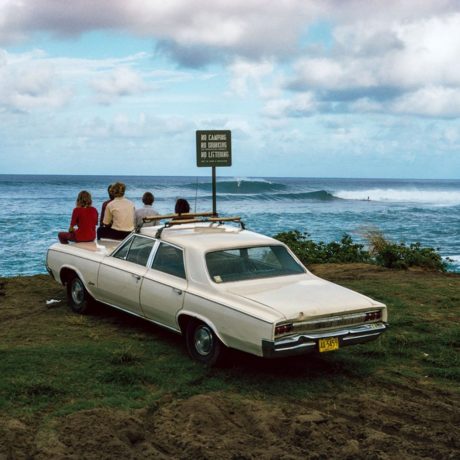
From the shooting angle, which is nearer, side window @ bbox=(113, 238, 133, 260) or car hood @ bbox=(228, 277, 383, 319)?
car hood @ bbox=(228, 277, 383, 319)

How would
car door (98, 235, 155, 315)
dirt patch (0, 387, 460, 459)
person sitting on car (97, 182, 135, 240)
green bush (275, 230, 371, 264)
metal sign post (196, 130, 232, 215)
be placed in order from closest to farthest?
1. dirt patch (0, 387, 460, 459)
2. car door (98, 235, 155, 315)
3. person sitting on car (97, 182, 135, 240)
4. metal sign post (196, 130, 232, 215)
5. green bush (275, 230, 371, 264)

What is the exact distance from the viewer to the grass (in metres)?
6.20

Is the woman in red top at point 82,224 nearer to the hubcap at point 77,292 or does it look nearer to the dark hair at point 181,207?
the hubcap at point 77,292

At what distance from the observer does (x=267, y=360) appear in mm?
7426

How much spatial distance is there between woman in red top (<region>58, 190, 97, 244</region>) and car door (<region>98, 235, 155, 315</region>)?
6.30ft

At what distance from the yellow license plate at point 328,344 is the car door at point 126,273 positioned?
2488 millimetres

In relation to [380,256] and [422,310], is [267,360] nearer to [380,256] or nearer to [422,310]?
[422,310]

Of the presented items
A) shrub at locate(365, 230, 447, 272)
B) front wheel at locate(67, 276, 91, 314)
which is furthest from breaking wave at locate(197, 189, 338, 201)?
front wheel at locate(67, 276, 91, 314)

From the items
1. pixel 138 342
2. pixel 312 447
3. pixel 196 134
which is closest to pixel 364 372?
pixel 312 447

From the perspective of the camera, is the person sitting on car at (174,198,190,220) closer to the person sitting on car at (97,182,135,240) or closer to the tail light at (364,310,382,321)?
the person sitting on car at (97,182,135,240)

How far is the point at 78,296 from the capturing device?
9.45m

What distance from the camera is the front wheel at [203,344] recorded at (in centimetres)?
692

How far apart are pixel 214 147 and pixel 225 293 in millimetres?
6757

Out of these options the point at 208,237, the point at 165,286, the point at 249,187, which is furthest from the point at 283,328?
the point at 249,187
